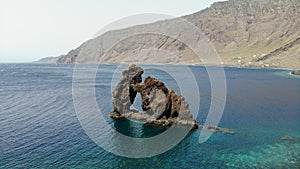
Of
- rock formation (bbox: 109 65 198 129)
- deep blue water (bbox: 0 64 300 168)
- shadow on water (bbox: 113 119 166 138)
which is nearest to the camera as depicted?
deep blue water (bbox: 0 64 300 168)

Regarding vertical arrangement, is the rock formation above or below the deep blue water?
above

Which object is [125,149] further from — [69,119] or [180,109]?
[69,119]

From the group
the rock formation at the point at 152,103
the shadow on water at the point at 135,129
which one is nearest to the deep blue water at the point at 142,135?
the shadow on water at the point at 135,129

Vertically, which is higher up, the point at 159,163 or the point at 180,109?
the point at 180,109

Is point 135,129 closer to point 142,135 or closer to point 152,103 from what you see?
point 142,135

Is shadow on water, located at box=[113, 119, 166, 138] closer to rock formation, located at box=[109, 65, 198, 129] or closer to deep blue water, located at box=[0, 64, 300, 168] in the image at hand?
deep blue water, located at box=[0, 64, 300, 168]

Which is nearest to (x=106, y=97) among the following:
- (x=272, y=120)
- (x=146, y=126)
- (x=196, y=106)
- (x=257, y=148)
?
(x=196, y=106)

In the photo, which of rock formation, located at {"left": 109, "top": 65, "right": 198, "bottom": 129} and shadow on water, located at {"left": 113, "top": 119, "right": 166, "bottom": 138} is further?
rock formation, located at {"left": 109, "top": 65, "right": 198, "bottom": 129}

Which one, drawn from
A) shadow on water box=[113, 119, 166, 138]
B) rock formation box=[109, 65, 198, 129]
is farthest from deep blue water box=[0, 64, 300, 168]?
rock formation box=[109, 65, 198, 129]
